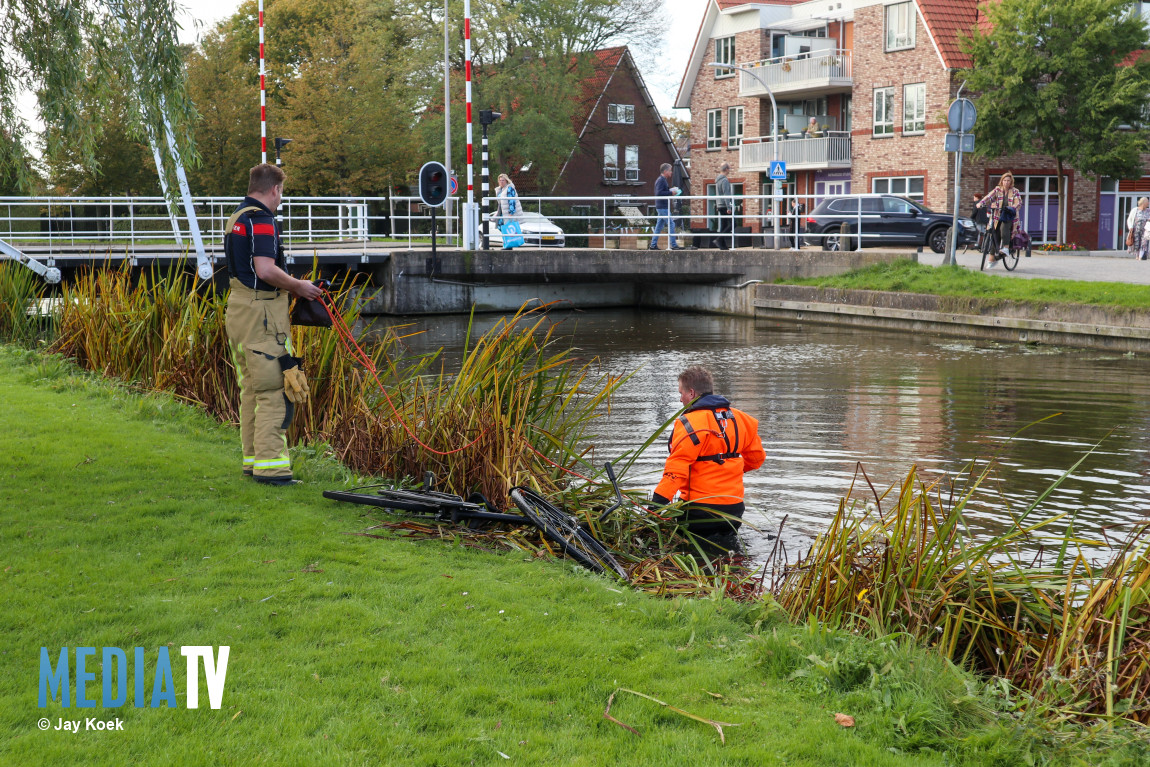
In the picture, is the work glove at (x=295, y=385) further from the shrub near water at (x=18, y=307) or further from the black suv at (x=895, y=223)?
the black suv at (x=895, y=223)

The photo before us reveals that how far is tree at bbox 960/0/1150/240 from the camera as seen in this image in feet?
109

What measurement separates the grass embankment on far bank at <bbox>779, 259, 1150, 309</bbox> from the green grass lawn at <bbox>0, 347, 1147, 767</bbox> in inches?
603

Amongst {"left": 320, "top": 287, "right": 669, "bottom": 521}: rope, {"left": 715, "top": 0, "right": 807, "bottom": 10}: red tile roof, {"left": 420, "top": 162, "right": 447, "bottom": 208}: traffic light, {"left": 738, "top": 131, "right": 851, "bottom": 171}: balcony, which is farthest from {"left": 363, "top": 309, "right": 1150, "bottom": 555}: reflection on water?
{"left": 715, "top": 0, "right": 807, "bottom": 10}: red tile roof

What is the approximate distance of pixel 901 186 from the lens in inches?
1615

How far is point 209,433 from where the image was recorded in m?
8.55

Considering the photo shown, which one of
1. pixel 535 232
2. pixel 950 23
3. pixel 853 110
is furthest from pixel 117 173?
pixel 950 23

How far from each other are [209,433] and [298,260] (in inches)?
685

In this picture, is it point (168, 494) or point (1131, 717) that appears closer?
point (1131, 717)

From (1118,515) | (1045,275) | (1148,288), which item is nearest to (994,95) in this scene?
(1045,275)

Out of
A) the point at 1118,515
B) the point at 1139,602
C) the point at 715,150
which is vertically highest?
the point at 715,150

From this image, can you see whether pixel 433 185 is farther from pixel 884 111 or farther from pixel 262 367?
pixel 884 111

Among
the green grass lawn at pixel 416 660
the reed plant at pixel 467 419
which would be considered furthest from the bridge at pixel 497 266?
the green grass lawn at pixel 416 660

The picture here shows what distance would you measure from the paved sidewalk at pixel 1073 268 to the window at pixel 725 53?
23.8m

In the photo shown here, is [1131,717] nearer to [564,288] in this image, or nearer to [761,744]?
[761,744]
